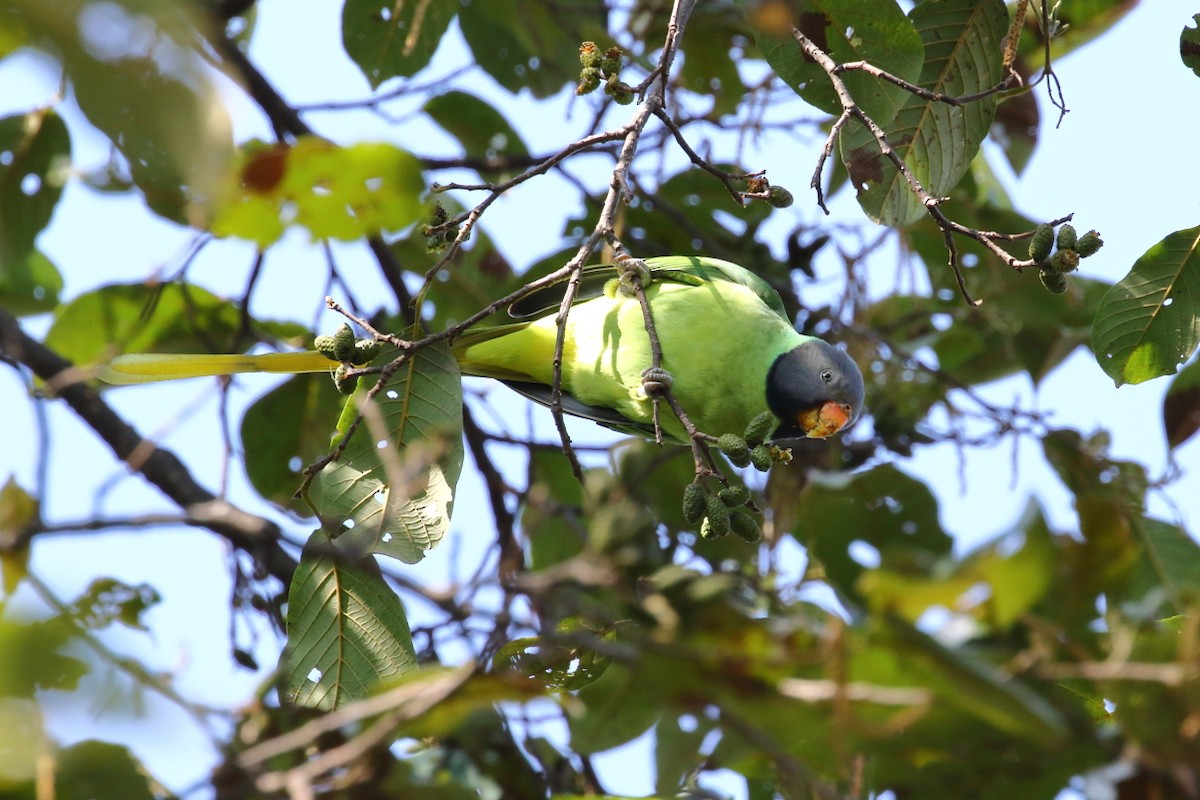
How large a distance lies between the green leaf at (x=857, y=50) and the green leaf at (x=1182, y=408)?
4.84ft

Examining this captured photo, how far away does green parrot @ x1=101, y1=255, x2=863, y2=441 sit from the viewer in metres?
3.05

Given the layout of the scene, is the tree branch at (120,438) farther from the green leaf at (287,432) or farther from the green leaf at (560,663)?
the green leaf at (560,663)

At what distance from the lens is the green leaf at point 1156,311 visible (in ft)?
7.94

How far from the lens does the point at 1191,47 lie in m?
2.47

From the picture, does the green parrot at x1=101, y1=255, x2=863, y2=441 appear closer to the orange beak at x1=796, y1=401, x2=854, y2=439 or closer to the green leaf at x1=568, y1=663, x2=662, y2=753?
the orange beak at x1=796, y1=401, x2=854, y2=439

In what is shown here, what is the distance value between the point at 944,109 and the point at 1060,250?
70cm

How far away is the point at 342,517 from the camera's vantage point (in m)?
2.46

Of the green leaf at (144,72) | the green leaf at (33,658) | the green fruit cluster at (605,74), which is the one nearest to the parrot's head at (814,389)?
the green fruit cluster at (605,74)

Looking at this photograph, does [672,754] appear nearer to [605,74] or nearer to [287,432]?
[605,74]

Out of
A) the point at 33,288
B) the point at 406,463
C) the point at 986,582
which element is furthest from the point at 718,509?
the point at 33,288

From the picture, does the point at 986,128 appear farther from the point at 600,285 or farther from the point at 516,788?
the point at 516,788

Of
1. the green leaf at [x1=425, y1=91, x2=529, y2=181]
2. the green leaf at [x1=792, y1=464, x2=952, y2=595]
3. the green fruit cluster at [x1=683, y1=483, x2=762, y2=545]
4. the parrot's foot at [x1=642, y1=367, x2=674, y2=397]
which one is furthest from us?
the green leaf at [x1=425, y1=91, x2=529, y2=181]

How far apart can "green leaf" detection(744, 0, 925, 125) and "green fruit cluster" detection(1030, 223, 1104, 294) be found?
59cm

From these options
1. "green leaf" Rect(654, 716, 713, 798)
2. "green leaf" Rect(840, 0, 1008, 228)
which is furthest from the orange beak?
"green leaf" Rect(654, 716, 713, 798)
